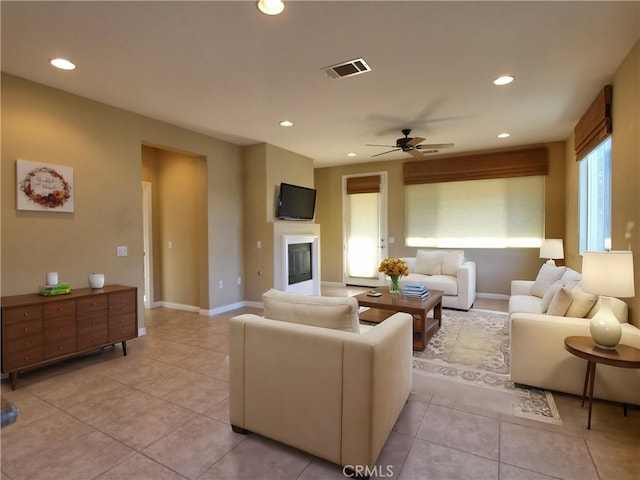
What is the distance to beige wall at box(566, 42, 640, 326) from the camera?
256 cm

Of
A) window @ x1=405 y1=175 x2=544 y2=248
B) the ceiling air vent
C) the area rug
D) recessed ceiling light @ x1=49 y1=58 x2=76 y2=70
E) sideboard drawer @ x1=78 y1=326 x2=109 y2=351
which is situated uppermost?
recessed ceiling light @ x1=49 y1=58 x2=76 y2=70

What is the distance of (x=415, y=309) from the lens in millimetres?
3473

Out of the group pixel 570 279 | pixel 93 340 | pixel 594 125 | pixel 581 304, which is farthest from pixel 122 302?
pixel 594 125

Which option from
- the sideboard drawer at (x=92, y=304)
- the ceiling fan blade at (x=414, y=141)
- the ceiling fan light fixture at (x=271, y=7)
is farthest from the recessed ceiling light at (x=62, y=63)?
the ceiling fan blade at (x=414, y=141)

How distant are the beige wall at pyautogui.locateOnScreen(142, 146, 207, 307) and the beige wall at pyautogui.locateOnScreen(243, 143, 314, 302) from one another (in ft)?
2.68

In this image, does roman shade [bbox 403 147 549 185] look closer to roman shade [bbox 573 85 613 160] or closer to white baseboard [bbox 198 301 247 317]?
roman shade [bbox 573 85 613 160]

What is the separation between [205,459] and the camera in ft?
6.21

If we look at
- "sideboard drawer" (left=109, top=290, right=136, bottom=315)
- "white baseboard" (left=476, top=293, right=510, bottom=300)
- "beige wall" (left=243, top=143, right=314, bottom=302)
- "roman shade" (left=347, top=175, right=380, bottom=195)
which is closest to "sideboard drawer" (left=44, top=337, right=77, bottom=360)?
"sideboard drawer" (left=109, top=290, right=136, bottom=315)

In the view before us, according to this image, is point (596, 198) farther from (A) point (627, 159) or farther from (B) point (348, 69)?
(B) point (348, 69)

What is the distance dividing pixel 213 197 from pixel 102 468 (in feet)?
12.8

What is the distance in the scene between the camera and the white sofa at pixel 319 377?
1.68m

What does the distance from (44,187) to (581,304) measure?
16.3 feet

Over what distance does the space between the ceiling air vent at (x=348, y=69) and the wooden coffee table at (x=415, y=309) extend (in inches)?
92.5

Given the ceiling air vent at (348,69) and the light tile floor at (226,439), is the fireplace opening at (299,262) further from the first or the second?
the ceiling air vent at (348,69)
